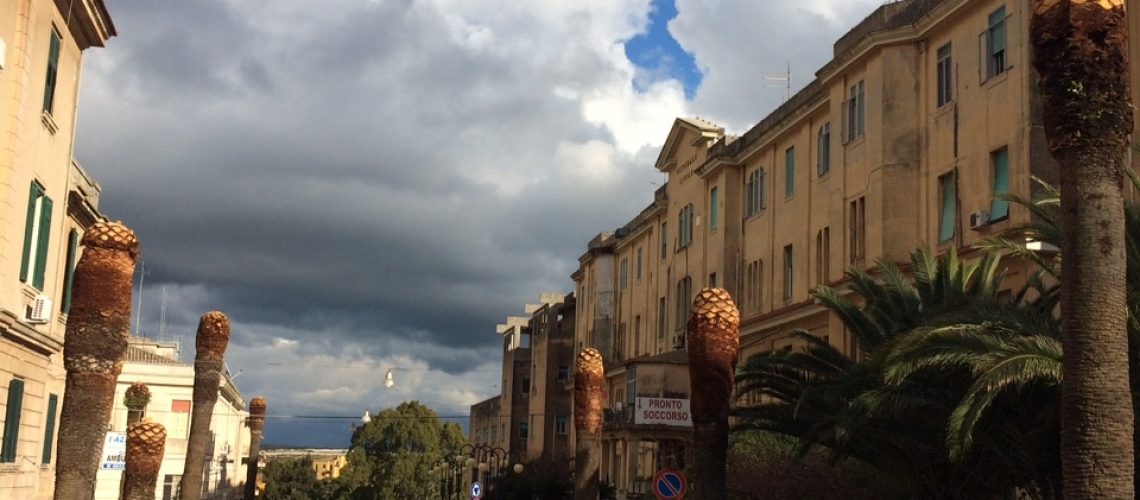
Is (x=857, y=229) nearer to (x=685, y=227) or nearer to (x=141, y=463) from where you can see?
(x=685, y=227)

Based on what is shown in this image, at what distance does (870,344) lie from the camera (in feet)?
76.2

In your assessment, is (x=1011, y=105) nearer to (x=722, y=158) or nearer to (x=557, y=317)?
(x=722, y=158)

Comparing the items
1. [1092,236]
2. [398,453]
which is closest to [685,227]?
[1092,236]

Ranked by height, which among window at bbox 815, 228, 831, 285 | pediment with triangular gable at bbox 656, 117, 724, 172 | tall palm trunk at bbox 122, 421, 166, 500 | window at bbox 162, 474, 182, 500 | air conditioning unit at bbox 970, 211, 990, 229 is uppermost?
pediment with triangular gable at bbox 656, 117, 724, 172

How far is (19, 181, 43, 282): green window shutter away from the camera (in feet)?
79.3

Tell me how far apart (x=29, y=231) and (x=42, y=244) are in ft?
5.07

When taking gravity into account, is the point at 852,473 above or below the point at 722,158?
below

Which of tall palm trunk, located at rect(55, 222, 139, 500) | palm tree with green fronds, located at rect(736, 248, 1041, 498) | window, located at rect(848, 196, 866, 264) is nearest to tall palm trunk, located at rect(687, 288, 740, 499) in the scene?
palm tree with green fronds, located at rect(736, 248, 1041, 498)

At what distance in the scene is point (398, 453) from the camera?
98875 mm

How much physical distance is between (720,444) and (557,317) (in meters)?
50.3

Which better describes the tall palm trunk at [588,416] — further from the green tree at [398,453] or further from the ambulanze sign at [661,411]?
the green tree at [398,453]

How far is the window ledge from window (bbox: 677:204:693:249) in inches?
1013

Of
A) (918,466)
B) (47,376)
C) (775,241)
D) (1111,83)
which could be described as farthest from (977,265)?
(47,376)

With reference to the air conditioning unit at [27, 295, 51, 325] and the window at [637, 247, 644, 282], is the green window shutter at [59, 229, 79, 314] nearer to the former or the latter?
the air conditioning unit at [27, 295, 51, 325]
